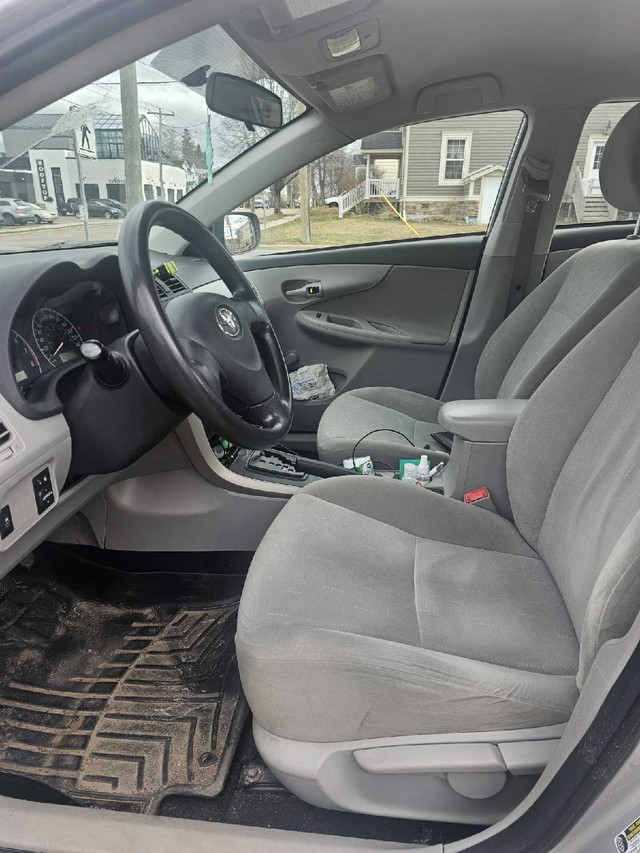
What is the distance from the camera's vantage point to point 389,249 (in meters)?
2.72

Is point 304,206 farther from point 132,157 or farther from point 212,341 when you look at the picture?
point 212,341

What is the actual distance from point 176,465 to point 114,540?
26 centimetres

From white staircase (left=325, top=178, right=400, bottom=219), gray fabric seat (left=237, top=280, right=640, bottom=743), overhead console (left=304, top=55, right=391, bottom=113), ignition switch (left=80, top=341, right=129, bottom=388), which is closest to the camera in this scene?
gray fabric seat (left=237, top=280, right=640, bottom=743)

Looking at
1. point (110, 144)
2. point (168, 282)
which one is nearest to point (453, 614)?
point (168, 282)

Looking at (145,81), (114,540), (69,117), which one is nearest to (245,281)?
(69,117)

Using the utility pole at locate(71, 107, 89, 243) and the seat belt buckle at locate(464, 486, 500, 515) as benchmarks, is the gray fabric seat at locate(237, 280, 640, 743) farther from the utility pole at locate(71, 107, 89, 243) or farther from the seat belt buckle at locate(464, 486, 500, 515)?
the utility pole at locate(71, 107, 89, 243)

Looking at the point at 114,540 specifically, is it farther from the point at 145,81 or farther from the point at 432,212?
the point at 432,212

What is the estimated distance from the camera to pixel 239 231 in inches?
101

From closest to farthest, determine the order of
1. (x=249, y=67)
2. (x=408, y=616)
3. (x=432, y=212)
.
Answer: (x=408, y=616)
(x=249, y=67)
(x=432, y=212)

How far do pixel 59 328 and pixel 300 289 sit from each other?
1.64 metres

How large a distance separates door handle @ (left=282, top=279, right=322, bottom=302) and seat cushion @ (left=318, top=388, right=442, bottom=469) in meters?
0.65

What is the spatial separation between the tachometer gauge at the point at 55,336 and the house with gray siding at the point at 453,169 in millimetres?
1548

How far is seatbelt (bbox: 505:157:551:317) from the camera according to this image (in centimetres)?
237

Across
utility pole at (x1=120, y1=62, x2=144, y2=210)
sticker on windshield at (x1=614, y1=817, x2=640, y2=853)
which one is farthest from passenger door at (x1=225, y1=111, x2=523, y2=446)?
sticker on windshield at (x1=614, y1=817, x2=640, y2=853)
